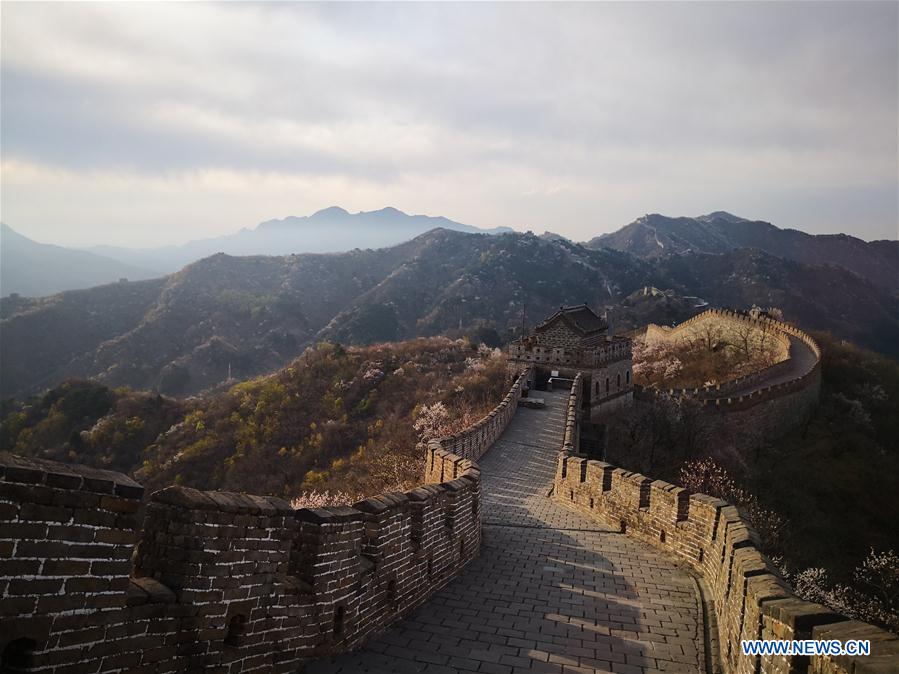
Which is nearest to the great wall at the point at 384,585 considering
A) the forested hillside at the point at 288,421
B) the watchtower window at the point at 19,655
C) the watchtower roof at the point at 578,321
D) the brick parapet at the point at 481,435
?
the watchtower window at the point at 19,655

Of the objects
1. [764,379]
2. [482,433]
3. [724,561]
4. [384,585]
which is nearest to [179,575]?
[384,585]

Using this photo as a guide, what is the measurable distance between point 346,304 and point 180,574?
126 metres

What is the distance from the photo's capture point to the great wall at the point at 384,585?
272 cm

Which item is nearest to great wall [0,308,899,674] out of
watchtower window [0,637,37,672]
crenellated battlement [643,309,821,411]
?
watchtower window [0,637,37,672]

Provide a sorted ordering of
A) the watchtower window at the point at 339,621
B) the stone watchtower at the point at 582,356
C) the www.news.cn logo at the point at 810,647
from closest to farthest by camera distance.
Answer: the www.news.cn logo at the point at 810,647
the watchtower window at the point at 339,621
the stone watchtower at the point at 582,356

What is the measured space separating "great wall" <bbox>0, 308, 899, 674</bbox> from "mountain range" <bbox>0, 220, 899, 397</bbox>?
68.8 metres

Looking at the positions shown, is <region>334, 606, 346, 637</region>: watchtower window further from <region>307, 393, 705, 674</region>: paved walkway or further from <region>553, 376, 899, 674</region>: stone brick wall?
<region>553, 376, 899, 674</region>: stone brick wall

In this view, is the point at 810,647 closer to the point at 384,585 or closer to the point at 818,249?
the point at 384,585

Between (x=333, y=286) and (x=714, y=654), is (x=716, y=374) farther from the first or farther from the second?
A: (x=333, y=286)

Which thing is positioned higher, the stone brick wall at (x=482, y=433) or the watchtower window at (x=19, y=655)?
the watchtower window at (x=19, y=655)

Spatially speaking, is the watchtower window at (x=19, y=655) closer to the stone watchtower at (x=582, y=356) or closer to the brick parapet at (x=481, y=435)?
the brick parapet at (x=481, y=435)

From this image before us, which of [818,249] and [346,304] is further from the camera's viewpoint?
[818,249]

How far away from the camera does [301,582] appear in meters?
4.57

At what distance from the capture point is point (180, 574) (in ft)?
11.4
